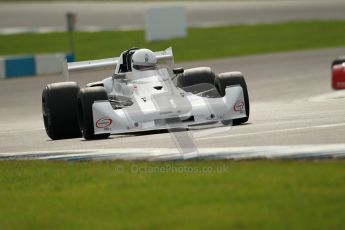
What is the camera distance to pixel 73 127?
1430 cm

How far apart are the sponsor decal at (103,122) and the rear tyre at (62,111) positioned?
0.96 m

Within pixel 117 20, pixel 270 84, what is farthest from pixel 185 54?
pixel 117 20

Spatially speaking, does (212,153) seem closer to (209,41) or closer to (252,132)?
(252,132)

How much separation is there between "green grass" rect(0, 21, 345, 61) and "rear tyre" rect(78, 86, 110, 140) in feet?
52.3

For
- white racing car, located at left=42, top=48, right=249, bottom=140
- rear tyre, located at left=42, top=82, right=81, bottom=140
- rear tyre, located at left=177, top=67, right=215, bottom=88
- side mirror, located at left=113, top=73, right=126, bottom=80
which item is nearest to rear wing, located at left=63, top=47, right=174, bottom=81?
white racing car, located at left=42, top=48, right=249, bottom=140

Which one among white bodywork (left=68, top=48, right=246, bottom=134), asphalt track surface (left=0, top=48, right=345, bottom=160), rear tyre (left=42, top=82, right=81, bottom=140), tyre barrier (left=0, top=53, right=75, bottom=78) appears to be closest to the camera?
asphalt track surface (left=0, top=48, right=345, bottom=160)

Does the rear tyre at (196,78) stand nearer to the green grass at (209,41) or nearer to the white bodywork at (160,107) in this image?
the white bodywork at (160,107)

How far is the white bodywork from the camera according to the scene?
13.2 m

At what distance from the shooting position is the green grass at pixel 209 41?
31125mm

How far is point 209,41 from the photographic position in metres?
34.7

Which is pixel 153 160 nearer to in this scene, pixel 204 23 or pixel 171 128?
pixel 171 128

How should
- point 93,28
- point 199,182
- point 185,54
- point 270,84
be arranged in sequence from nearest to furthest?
point 199,182 < point 270,84 < point 185,54 < point 93,28

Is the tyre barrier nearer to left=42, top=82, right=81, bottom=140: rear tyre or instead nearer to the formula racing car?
the formula racing car

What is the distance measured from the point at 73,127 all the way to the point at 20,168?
2976 millimetres
